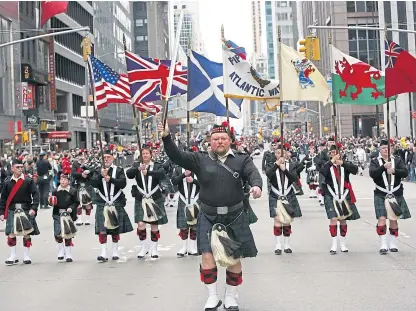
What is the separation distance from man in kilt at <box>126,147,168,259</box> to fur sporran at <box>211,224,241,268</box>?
386 centimetres

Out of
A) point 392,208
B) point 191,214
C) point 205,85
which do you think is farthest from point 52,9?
point 392,208

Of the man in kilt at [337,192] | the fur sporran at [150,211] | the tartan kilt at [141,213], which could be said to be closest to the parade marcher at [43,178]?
the tartan kilt at [141,213]

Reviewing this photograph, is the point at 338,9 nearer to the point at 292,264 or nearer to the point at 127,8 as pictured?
the point at 127,8

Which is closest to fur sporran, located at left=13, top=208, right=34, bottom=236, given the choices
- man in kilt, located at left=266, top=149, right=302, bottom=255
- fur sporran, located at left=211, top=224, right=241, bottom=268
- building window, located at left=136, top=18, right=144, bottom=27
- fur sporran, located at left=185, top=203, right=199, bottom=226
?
fur sporran, located at left=185, top=203, right=199, bottom=226

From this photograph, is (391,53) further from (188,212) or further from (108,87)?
(108,87)

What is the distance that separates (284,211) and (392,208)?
1.72 metres

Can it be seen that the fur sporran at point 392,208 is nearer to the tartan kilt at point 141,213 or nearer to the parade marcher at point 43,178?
the tartan kilt at point 141,213

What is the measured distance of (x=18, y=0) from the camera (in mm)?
42469

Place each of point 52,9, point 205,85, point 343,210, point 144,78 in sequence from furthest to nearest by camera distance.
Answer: point 52,9 < point 205,85 < point 144,78 < point 343,210

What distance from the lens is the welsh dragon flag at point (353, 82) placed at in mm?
12078

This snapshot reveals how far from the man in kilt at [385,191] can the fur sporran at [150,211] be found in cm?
347

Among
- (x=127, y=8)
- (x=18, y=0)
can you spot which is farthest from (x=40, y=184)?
(x=127, y=8)

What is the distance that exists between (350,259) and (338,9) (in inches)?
2417

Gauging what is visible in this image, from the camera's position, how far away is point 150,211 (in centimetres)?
1056
